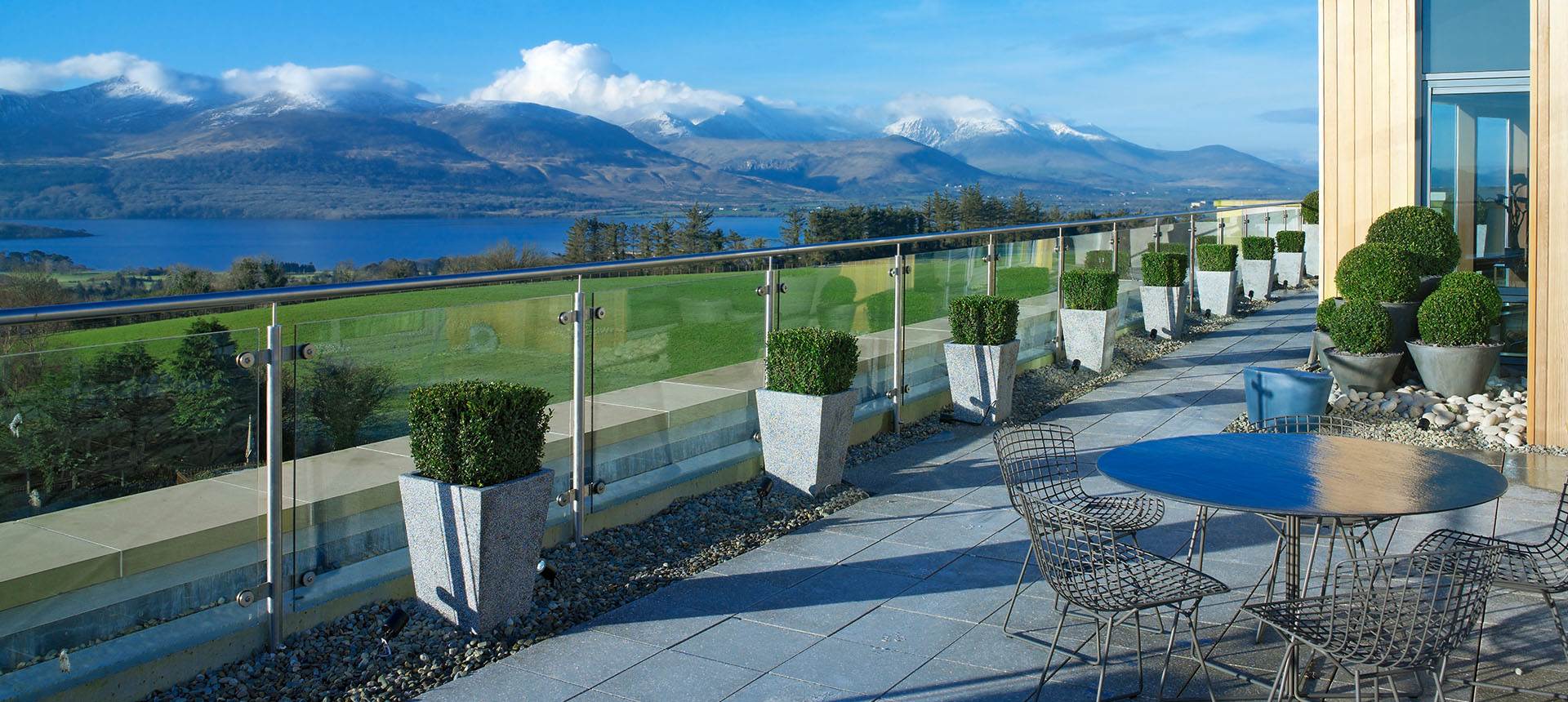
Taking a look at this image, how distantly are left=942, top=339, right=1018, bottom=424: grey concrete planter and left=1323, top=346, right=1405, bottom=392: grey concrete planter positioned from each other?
8.68ft

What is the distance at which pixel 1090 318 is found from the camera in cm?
994

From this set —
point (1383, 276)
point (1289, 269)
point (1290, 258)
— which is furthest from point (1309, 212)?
point (1383, 276)

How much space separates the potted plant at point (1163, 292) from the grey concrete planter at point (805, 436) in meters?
6.80

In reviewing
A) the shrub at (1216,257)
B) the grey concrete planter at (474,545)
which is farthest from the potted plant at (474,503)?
the shrub at (1216,257)

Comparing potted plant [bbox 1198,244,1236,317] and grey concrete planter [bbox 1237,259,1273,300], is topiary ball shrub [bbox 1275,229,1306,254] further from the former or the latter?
potted plant [bbox 1198,244,1236,317]

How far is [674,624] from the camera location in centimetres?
423

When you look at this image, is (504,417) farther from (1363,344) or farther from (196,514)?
(1363,344)

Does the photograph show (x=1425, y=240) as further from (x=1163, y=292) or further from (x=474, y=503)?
(x=474, y=503)

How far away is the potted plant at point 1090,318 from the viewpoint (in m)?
9.95

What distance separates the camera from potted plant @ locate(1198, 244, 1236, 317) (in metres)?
13.8

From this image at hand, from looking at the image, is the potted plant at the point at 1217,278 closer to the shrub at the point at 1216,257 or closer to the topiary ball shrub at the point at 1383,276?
the shrub at the point at 1216,257

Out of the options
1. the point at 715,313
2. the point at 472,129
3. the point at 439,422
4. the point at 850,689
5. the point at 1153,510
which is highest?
the point at 472,129

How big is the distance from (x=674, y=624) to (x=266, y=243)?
284ft

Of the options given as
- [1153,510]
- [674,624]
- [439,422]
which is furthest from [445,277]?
[1153,510]
